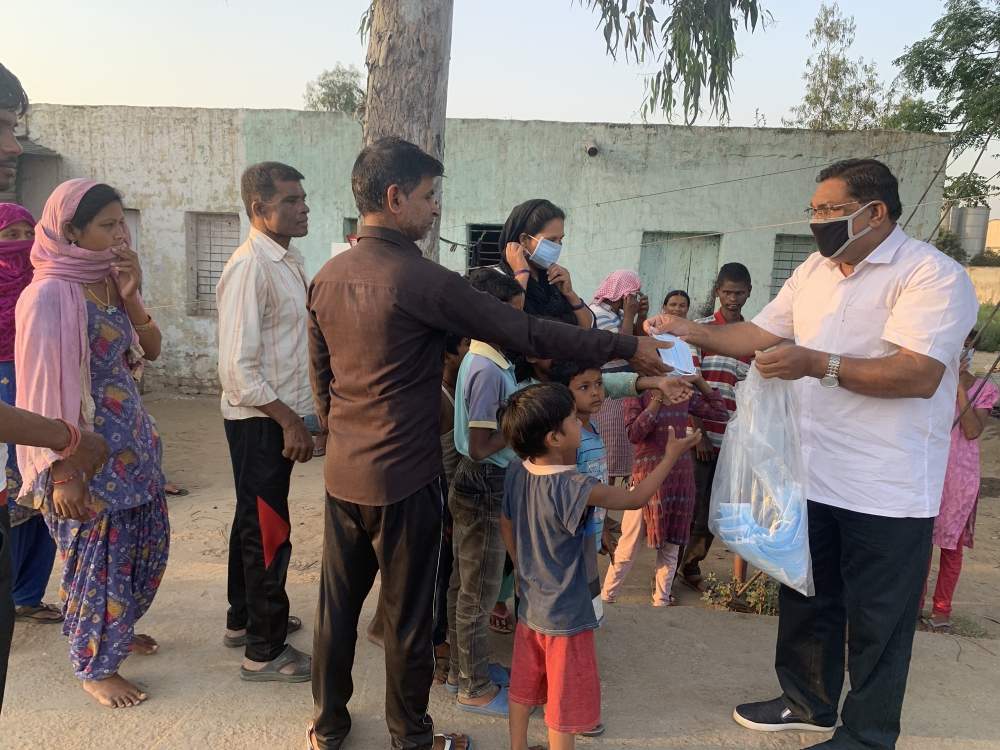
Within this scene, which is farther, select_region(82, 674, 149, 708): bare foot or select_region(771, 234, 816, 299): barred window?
select_region(771, 234, 816, 299): barred window

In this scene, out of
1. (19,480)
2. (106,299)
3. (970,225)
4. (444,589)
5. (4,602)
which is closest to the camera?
(4,602)

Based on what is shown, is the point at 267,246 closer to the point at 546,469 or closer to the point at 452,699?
the point at 546,469

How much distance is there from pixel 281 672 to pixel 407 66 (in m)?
3.13

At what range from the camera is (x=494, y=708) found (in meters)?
2.71

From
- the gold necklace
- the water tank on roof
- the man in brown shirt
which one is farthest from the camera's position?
the water tank on roof

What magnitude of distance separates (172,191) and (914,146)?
10597mm

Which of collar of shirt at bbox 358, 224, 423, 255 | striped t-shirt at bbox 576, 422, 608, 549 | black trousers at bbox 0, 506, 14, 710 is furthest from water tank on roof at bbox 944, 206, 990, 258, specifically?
black trousers at bbox 0, 506, 14, 710

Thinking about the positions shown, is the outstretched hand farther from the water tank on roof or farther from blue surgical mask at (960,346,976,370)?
the water tank on roof

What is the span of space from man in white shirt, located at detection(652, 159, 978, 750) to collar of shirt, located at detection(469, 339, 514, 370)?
89 centimetres

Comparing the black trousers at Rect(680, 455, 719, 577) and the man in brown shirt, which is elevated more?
the man in brown shirt

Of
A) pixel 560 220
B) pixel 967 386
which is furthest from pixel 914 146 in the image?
pixel 560 220

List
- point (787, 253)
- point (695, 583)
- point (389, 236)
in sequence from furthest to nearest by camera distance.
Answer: point (787, 253) < point (695, 583) < point (389, 236)

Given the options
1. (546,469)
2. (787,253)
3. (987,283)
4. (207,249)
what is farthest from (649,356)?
(987,283)

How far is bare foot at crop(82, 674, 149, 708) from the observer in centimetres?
269
